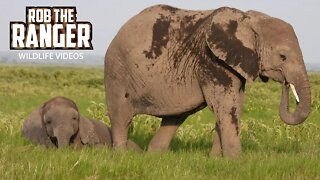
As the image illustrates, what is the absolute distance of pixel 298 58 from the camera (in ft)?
22.0

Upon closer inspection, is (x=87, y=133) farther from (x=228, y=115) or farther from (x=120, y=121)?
(x=228, y=115)

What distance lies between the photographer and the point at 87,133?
319 inches

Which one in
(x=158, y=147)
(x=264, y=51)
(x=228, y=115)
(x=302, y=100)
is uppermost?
(x=264, y=51)

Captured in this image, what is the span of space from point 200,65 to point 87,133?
222 cm

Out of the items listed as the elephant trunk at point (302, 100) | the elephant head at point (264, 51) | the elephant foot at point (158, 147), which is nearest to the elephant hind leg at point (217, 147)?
the elephant foot at point (158, 147)

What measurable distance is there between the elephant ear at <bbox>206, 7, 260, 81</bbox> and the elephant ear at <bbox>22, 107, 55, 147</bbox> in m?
2.82

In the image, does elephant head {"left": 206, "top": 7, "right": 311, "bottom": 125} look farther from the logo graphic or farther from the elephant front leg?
the logo graphic

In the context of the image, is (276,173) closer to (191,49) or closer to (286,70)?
(286,70)

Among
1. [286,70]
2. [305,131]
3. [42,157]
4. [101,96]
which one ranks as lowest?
[101,96]

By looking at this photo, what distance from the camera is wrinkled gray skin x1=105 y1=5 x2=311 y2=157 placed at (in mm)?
6719

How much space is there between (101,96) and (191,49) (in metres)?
23.7

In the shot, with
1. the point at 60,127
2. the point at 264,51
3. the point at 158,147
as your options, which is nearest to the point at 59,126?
the point at 60,127

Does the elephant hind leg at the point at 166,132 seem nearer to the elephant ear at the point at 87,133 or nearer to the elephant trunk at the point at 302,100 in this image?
the elephant ear at the point at 87,133

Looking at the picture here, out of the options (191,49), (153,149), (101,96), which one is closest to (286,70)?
(191,49)
